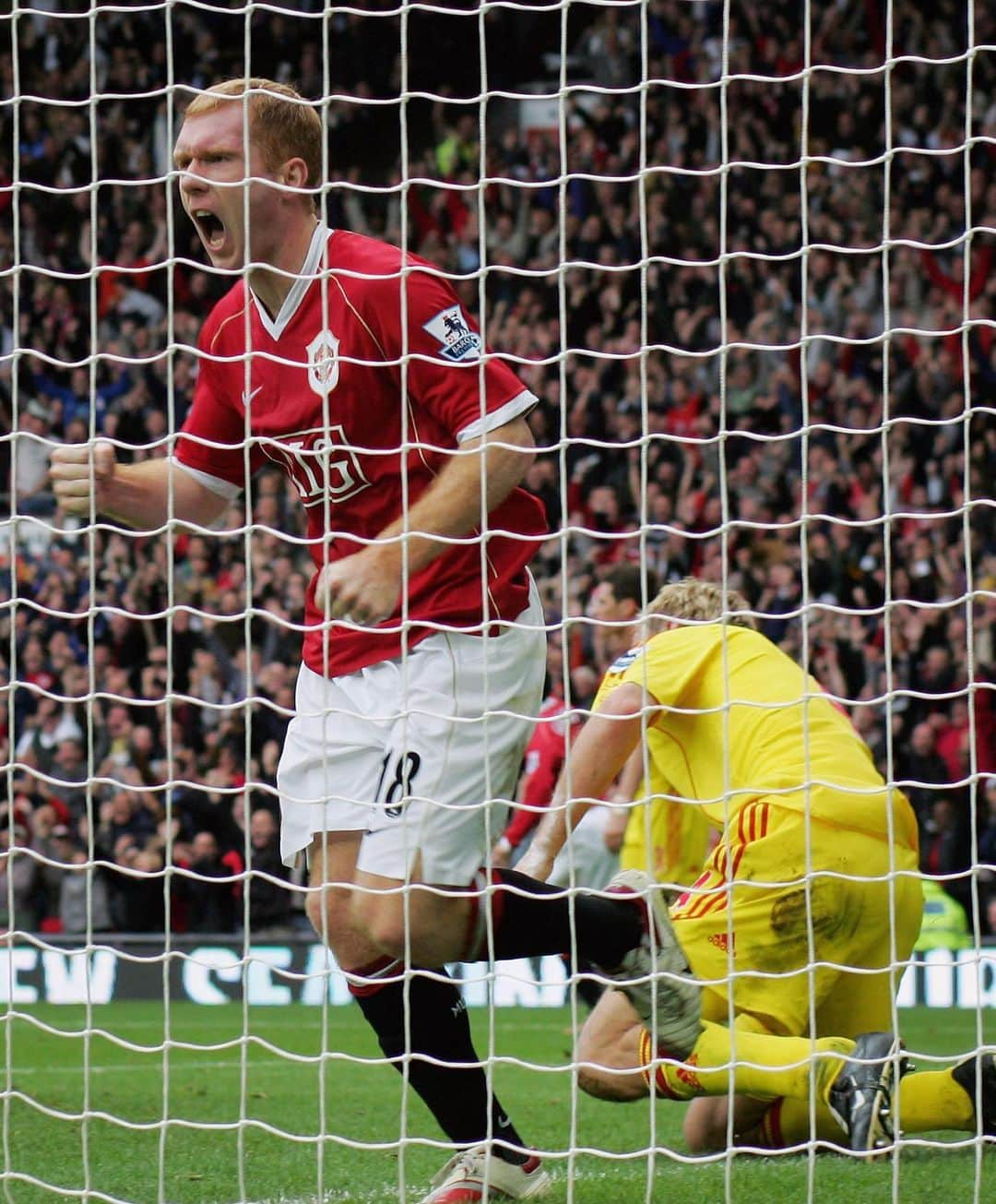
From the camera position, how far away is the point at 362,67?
16203mm

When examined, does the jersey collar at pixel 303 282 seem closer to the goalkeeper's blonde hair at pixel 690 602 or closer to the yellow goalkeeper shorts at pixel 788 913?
the goalkeeper's blonde hair at pixel 690 602

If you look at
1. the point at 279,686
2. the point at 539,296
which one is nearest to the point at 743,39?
the point at 539,296

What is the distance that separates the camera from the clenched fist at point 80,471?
3869 millimetres

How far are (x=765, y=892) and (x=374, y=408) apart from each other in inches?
64.2

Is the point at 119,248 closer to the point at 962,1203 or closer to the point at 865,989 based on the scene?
the point at 865,989

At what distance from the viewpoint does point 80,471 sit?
3865mm

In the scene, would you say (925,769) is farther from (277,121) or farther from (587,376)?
(277,121)

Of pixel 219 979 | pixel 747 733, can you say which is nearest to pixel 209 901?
pixel 219 979

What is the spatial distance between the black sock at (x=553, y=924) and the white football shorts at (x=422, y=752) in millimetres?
121

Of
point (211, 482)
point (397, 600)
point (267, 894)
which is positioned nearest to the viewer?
point (397, 600)

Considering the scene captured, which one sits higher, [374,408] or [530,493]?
[374,408]

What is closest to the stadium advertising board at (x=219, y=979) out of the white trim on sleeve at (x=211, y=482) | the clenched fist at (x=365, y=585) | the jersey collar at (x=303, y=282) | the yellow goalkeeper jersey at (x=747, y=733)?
the yellow goalkeeper jersey at (x=747, y=733)

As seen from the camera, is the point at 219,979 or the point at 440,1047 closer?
the point at 440,1047

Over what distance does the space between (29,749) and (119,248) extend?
4.67 metres
